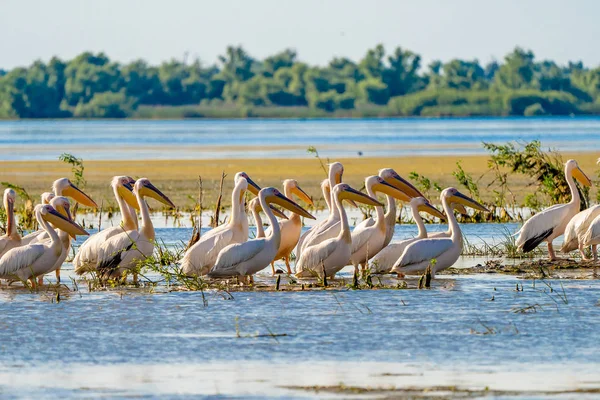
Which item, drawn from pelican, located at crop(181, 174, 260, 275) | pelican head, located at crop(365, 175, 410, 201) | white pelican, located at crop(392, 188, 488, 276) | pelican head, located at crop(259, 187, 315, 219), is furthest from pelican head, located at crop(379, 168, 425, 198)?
pelican, located at crop(181, 174, 260, 275)

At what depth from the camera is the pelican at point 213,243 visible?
352 inches

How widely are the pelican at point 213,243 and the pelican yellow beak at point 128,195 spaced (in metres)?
1.01

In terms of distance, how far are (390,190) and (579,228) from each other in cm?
151

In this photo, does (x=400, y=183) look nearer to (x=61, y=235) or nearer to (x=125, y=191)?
(x=125, y=191)

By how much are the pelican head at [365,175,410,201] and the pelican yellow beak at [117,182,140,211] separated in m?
1.88

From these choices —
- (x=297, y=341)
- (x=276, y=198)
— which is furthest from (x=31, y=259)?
(x=297, y=341)

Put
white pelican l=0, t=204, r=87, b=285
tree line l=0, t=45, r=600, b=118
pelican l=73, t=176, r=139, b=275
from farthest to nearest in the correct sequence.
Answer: tree line l=0, t=45, r=600, b=118, pelican l=73, t=176, r=139, b=275, white pelican l=0, t=204, r=87, b=285

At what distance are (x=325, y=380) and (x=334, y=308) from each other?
6.65 ft

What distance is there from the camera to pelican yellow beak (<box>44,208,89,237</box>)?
358 inches

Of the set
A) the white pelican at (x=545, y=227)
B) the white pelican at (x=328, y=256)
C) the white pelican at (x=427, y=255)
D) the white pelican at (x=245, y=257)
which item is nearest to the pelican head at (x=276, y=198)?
the white pelican at (x=328, y=256)

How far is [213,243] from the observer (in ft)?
29.6

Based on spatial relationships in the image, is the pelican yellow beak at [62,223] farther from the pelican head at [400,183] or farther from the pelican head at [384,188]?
the pelican head at [400,183]

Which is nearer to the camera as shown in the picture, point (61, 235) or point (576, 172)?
point (61, 235)

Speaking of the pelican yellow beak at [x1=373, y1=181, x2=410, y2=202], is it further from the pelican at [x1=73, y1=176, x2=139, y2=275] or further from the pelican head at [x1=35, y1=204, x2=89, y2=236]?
the pelican head at [x1=35, y1=204, x2=89, y2=236]
